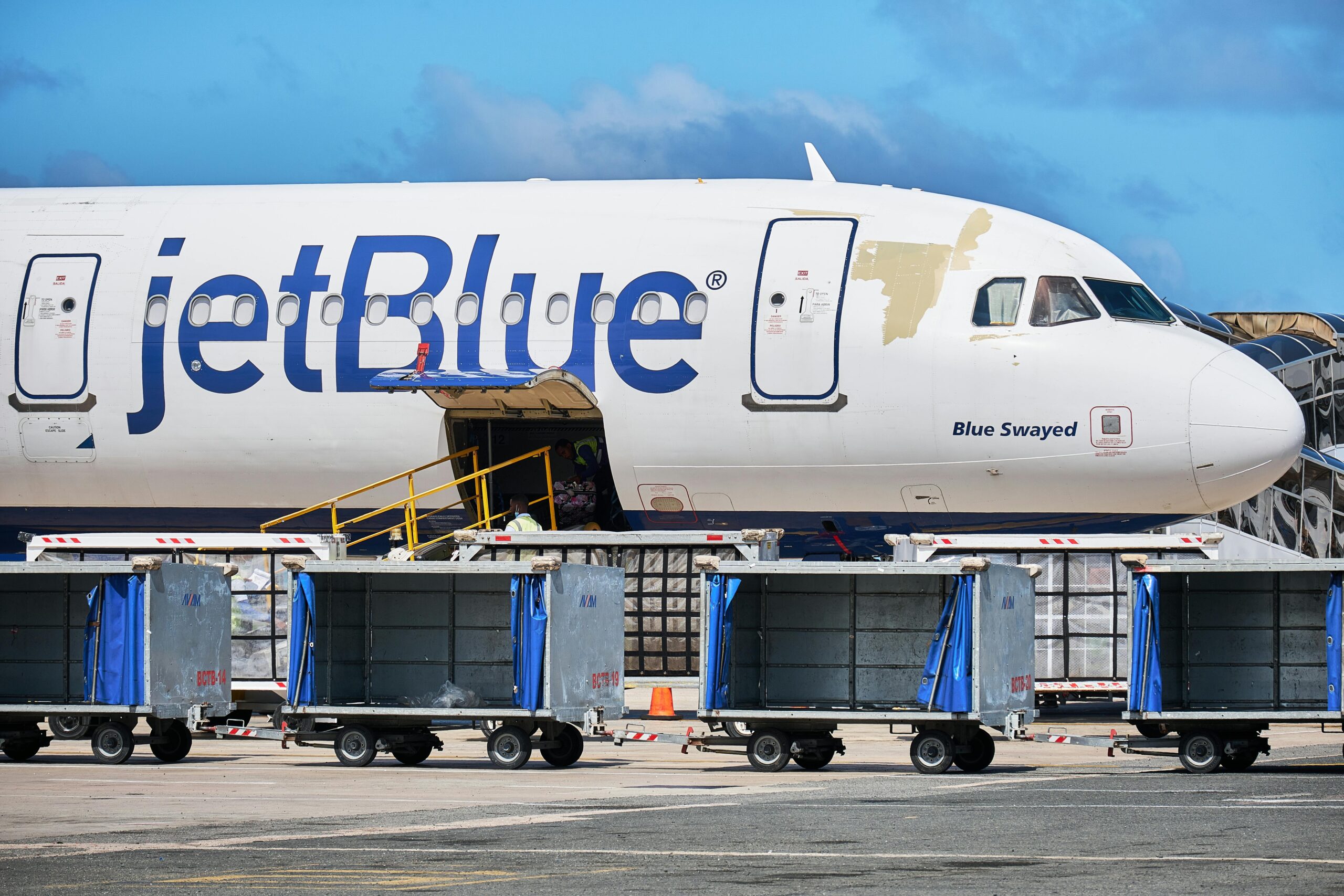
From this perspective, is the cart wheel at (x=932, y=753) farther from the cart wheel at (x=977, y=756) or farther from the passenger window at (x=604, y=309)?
the passenger window at (x=604, y=309)

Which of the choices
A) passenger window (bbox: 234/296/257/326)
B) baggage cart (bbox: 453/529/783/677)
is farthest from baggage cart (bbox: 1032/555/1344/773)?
passenger window (bbox: 234/296/257/326)

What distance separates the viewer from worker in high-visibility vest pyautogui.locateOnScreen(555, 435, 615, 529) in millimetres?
25641

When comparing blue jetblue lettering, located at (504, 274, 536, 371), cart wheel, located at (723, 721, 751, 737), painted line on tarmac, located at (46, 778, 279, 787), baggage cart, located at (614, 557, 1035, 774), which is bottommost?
painted line on tarmac, located at (46, 778, 279, 787)

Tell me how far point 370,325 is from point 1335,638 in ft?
41.1

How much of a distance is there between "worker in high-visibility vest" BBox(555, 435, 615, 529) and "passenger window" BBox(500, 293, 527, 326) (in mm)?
2188

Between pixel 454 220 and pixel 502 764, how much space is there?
935 cm

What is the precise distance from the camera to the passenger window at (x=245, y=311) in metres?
25.0

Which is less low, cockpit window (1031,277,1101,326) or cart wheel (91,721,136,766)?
cockpit window (1031,277,1101,326)

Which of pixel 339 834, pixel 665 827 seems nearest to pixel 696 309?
pixel 665 827

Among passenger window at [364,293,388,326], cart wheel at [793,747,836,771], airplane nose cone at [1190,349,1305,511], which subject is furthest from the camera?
passenger window at [364,293,388,326]

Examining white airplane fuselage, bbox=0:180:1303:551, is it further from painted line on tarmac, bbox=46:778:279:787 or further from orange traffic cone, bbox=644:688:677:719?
painted line on tarmac, bbox=46:778:279:787

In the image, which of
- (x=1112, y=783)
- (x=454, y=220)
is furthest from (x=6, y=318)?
(x=1112, y=783)

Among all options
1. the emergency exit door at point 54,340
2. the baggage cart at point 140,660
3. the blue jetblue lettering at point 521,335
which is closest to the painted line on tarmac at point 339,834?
the baggage cart at point 140,660

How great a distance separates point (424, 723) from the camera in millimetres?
18344
